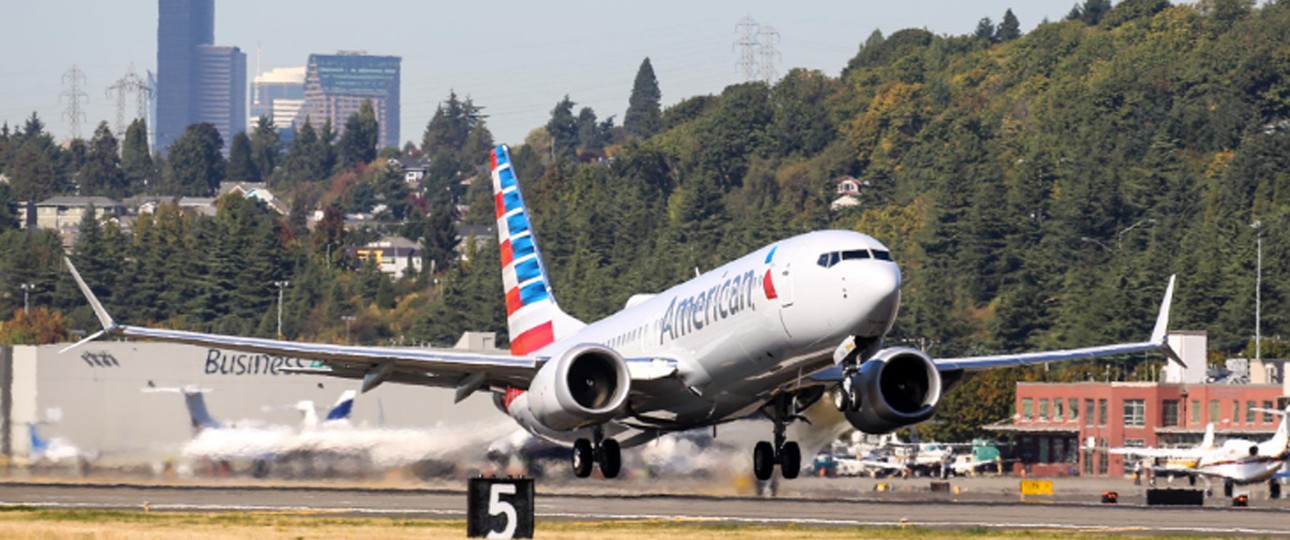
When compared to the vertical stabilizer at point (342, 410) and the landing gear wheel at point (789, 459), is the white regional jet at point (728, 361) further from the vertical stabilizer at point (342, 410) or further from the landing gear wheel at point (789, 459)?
the vertical stabilizer at point (342, 410)

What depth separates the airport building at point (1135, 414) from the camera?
497 ft

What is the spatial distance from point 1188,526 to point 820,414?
1316 cm

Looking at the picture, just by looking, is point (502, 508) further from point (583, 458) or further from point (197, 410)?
point (197, 410)

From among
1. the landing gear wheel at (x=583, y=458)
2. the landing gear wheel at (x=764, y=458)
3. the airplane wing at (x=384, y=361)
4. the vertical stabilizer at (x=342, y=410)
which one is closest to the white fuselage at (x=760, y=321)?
the landing gear wheel at (x=764, y=458)

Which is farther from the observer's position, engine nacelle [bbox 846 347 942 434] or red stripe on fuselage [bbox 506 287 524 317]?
red stripe on fuselage [bbox 506 287 524 317]

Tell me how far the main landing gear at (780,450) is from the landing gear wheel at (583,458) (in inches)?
162

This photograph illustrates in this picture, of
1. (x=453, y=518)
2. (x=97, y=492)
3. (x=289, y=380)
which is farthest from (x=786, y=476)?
(x=289, y=380)

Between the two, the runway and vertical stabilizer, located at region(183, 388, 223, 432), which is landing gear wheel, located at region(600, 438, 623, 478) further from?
vertical stabilizer, located at region(183, 388, 223, 432)

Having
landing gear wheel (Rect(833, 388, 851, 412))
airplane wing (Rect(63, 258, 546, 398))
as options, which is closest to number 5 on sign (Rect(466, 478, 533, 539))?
airplane wing (Rect(63, 258, 546, 398))

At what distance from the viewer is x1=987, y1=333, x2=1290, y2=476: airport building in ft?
497

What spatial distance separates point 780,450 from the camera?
62.4m

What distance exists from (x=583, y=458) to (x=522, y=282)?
14.9m

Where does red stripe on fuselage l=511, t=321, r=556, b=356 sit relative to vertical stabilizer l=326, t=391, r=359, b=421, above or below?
above

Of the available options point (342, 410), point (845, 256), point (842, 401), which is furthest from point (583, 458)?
point (342, 410)
